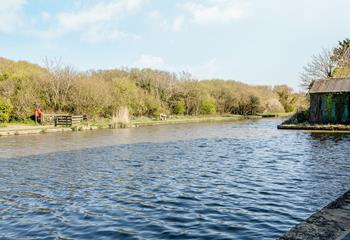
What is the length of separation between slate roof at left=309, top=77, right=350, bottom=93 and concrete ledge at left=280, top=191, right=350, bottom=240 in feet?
105

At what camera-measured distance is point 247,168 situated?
48.4 feet

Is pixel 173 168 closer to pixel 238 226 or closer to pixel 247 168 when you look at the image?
pixel 247 168

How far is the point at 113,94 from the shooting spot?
51.6 m

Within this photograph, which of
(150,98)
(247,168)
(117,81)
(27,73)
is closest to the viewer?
(247,168)

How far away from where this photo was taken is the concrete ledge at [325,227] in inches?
220

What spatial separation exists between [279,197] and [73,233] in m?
5.56

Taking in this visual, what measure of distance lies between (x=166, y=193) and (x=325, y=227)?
5569mm

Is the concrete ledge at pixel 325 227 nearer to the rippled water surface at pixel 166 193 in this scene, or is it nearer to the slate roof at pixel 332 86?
the rippled water surface at pixel 166 193

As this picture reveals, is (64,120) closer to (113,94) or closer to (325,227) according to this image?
(113,94)

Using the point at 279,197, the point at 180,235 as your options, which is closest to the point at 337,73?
the point at 279,197

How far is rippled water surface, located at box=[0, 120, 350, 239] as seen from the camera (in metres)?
7.76

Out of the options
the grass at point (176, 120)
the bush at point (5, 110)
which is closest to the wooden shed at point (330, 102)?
the grass at point (176, 120)

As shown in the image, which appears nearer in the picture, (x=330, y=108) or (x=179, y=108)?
(x=330, y=108)

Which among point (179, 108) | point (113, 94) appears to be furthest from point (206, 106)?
point (113, 94)
